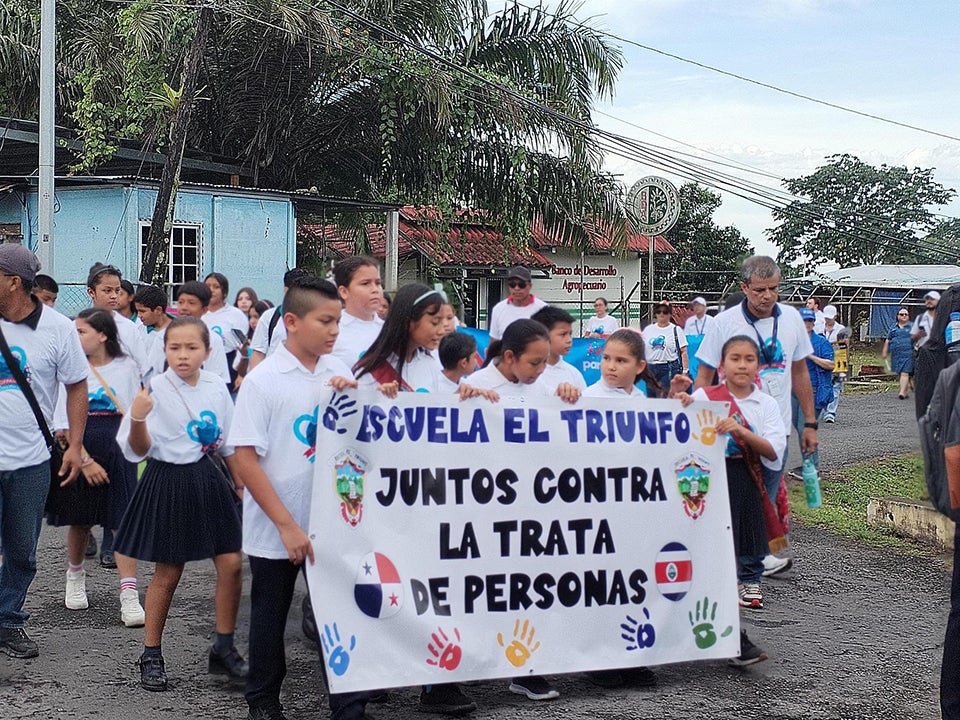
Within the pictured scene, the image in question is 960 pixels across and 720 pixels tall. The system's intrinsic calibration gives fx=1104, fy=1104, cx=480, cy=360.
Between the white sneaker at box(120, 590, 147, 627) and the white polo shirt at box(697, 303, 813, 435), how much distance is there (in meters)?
3.35

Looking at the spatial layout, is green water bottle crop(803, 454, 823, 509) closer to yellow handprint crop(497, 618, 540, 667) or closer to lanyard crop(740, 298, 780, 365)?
lanyard crop(740, 298, 780, 365)

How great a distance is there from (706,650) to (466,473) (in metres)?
1.36

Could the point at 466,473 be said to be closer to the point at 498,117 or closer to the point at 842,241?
the point at 498,117

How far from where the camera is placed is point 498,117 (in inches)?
802

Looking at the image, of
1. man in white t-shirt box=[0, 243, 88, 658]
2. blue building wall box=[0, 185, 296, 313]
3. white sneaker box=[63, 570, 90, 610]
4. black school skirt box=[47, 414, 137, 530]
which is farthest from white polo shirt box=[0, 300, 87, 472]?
blue building wall box=[0, 185, 296, 313]

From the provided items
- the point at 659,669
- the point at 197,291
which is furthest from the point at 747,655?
the point at 197,291

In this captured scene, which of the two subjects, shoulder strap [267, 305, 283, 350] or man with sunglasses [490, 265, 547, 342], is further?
man with sunglasses [490, 265, 547, 342]

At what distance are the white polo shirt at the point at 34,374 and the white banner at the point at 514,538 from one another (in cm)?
173

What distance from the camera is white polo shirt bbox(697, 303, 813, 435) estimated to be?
20.5 ft

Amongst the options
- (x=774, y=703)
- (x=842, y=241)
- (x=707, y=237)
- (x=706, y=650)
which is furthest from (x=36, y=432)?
(x=842, y=241)

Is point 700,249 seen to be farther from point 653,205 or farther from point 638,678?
point 638,678

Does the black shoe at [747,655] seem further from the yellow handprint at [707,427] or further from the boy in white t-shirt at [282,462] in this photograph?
the boy in white t-shirt at [282,462]

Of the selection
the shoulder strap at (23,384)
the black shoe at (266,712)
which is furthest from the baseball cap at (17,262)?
the black shoe at (266,712)

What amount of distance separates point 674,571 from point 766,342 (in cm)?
194
